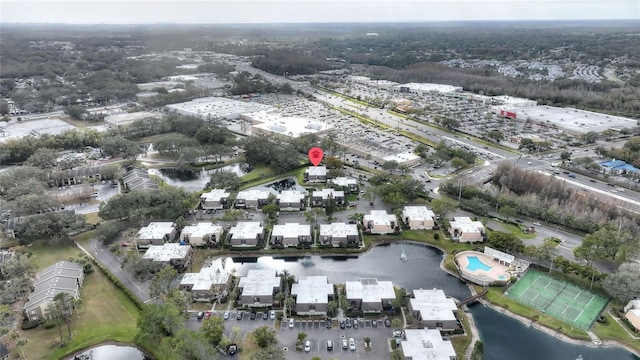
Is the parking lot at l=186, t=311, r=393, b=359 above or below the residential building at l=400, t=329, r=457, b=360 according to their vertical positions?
below

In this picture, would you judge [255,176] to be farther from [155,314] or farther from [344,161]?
[155,314]

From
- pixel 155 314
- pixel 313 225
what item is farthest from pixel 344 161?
pixel 155 314

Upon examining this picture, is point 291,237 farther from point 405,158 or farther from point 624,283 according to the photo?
point 624,283

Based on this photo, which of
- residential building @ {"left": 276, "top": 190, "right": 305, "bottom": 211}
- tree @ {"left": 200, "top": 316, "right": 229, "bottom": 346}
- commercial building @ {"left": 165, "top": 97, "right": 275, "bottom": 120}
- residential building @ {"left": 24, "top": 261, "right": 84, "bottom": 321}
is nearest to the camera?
tree @ {"left": 200, "top": 316, "right": 229, "bottom": 346}

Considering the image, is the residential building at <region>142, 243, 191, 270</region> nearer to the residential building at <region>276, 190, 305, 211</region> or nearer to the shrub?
the shrub

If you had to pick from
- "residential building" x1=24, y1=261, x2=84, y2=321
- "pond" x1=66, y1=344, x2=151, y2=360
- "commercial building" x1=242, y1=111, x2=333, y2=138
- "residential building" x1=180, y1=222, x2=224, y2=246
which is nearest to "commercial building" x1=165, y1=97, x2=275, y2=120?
"commercial building" x1=242, y1=111, x2=333, y2=138

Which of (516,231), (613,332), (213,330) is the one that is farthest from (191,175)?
(613,332)
